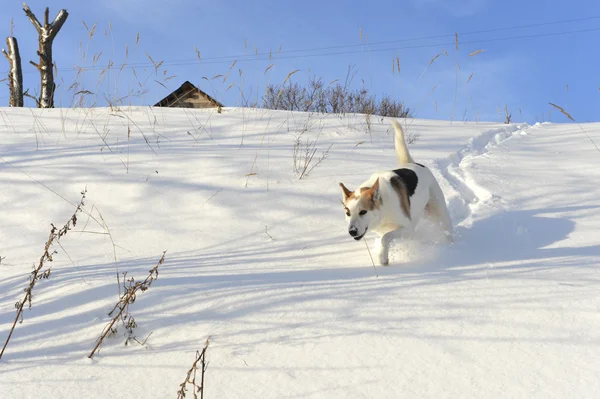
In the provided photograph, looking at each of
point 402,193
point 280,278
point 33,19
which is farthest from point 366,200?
point 33,19

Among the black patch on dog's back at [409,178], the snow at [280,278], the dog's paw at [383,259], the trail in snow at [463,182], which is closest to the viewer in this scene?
the snow at [280,278]

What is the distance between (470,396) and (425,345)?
0.29 m

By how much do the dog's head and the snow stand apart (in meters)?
0.19

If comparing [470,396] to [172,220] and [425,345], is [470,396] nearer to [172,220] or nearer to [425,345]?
[425,345]

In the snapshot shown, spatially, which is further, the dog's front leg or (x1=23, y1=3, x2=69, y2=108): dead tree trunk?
(x1=23, y1=3, x2=69, y2=108): dead tree trunk

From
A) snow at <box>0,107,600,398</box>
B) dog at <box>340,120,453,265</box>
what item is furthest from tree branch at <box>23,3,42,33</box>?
dog at <box>340,120,453,265</box>

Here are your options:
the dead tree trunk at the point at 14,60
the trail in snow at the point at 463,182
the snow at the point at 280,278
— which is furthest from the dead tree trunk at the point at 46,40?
the trail in snow at the point at 463,182

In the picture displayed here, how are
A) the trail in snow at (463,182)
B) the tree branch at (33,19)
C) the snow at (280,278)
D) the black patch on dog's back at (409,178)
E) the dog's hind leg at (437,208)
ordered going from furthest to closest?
1. the tree branch at (33,19)
2. the trail in snow at (463,182)
3. the dog's hind leg at (437,208)
4. the black patch on dog's back at (409,178)
5. the snow at (280,278)

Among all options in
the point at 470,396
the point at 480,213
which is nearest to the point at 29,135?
the point at 480,213

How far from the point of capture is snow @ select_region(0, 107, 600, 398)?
1.58m

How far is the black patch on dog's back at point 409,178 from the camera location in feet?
11.1

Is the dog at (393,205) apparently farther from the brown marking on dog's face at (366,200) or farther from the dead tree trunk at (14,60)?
the dead tree trunk at (14,60)

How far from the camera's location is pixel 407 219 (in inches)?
127

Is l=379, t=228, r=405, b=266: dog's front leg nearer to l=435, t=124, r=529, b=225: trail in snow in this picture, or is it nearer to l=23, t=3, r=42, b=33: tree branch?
l=435, t=124, r=529, b=225: trail in snow
